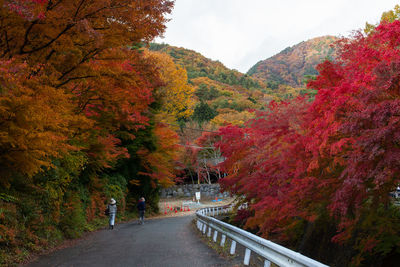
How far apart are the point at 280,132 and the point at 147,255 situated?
20.3ft

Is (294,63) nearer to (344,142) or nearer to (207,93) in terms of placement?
(207,93)

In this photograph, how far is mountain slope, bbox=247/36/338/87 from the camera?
152 m

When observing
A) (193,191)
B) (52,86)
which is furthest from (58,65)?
(193,191)

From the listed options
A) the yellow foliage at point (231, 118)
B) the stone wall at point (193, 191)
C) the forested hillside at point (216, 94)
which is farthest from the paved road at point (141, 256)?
the yellow foliage at point (231, 118)

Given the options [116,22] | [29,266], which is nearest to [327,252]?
[29,266]

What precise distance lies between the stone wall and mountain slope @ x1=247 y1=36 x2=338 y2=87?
9861 cm

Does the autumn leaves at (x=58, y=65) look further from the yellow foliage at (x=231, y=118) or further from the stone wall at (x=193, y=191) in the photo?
the yellow foliage at (x=231, y=118)

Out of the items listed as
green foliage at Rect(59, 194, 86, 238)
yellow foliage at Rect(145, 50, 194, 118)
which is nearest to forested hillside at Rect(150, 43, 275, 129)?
yellow foliage at Rect(145, 50, 194, 118)

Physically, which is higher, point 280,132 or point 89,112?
point 89,112

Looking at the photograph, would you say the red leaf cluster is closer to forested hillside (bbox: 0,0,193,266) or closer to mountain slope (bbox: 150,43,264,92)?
forested hillside (bbox: 0,0,193,266)

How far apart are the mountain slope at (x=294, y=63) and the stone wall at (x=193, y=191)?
98613 millimetres

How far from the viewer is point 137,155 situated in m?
28.6

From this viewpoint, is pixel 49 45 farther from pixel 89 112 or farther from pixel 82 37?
pixel 89 112

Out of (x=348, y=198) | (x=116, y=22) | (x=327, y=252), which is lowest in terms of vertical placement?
(x=327, y=252)
